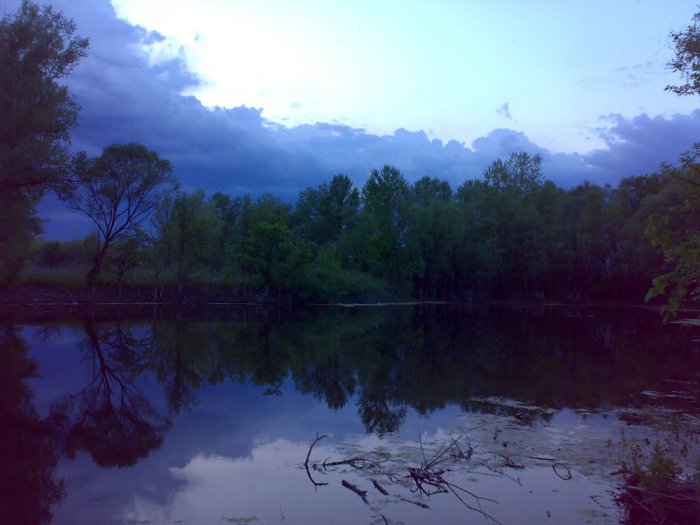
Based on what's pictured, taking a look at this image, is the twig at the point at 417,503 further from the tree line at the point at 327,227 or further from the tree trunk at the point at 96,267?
the tree trunk at the point at 96,267

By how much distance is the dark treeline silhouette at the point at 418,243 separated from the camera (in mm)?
54469

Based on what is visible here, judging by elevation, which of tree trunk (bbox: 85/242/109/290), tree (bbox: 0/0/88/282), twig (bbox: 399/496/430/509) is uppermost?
tree (bbox: 0/0/88/282)

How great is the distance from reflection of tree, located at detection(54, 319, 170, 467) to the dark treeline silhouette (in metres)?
35.4

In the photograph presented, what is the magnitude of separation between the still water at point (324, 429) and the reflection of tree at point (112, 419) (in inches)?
2.5

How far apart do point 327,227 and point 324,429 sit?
73.0 m

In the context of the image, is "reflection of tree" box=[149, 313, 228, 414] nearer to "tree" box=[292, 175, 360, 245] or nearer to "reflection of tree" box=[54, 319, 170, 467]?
"reflection of tree" box=[54, 319, 170, 467]

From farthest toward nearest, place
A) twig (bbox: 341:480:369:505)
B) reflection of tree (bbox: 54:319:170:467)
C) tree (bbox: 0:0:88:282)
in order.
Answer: tree (bbox: 0:0:88:282), reflection of tree (bbox: 54:319:170:467), twig (bbox: 341:480:369:505)

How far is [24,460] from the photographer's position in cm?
914

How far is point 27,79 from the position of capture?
2228 cm

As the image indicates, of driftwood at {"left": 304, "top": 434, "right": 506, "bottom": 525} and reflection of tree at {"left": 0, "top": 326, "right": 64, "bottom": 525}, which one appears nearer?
reflection of tree at {"left": 0, "top": 326, "right": 64, "bottom": 525}

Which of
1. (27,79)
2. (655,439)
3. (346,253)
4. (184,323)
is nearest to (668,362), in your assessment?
(655,439)

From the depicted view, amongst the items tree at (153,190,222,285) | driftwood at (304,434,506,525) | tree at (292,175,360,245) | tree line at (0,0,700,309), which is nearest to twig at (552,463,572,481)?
→ driftwood at (304,434,506,525)

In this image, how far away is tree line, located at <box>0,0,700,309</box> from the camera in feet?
75.2

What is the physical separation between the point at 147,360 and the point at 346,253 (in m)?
54.0
